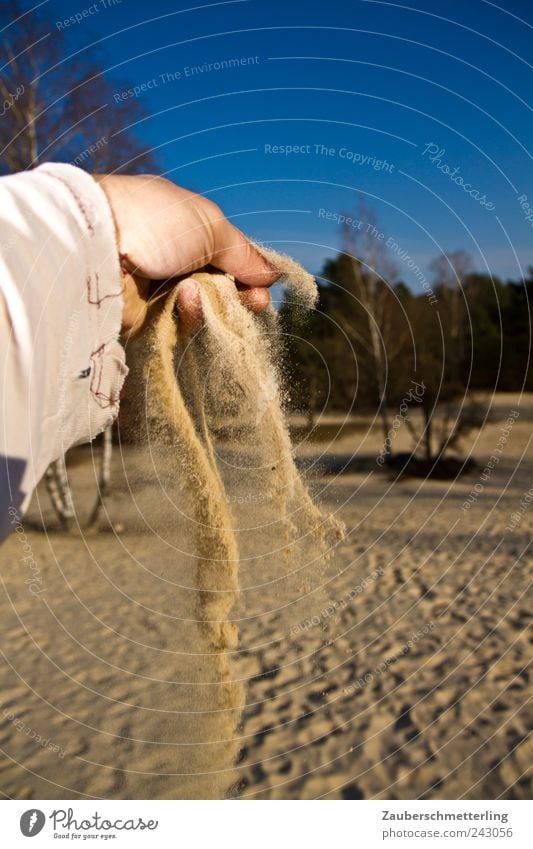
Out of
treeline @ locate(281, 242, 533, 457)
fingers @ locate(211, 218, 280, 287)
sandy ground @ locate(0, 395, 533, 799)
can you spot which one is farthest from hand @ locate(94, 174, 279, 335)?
treeline @ locate(281, 242, 533, 457)

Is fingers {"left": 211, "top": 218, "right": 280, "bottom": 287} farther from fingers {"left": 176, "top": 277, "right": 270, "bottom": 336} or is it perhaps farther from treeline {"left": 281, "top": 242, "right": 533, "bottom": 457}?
treeline {"left": 281, "top": 242, "right": 533, "bottom": 457}

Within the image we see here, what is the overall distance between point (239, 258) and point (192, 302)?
9 cm

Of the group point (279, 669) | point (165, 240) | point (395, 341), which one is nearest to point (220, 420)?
point (165, 240)

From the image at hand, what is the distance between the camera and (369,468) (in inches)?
295

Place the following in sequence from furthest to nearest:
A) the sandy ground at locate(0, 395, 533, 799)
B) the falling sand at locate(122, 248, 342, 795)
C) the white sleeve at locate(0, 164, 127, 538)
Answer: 1. the sandy ground at locate(0, 395, 533, 799)
2. the falling sand at locate(122, 248, 342, 795)
3. the white sleeve at locate(0, 164, 127, 538)

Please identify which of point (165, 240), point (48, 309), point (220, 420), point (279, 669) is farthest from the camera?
point (279, 669)

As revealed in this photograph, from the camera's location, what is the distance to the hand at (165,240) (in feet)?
2.01

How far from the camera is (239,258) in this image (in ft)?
2.82

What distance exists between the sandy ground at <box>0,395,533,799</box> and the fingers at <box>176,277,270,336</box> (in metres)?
0.41

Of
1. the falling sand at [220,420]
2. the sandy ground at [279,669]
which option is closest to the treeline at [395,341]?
the sandy ground at [279,669]

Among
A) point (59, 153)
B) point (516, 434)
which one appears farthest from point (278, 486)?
point (516, 434)

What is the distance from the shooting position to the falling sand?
913mm

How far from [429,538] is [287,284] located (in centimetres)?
368

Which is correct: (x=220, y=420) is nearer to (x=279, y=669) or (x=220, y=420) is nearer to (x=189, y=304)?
(x=189, y=304)
